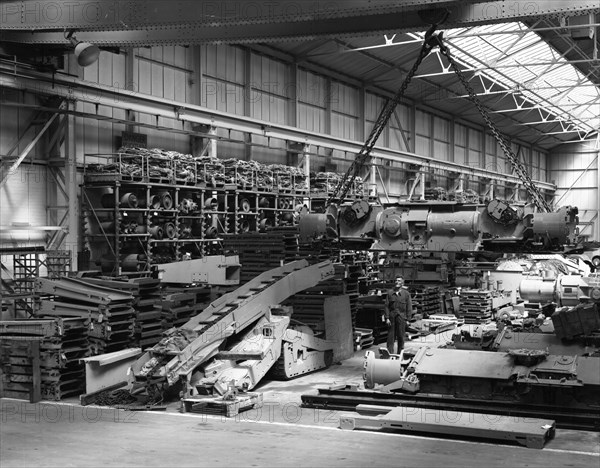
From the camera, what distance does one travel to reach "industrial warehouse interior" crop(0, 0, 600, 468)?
937 cm

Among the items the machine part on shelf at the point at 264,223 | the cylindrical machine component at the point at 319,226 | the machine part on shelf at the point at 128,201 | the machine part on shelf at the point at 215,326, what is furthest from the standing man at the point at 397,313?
the machine part on shelf at the point at 264,223

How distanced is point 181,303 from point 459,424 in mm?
7144

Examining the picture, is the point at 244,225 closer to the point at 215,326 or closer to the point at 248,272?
the point at 248,272

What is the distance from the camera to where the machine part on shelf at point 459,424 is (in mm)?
8656

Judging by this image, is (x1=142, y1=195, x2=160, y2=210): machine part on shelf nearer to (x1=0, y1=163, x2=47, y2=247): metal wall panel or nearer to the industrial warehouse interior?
the industrial warehouse interior

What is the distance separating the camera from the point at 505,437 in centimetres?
868

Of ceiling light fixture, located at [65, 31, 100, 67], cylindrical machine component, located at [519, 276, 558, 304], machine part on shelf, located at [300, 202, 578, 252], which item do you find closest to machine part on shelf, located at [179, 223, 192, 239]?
ceiling light fixture, located at [65, 31, 100, 67]

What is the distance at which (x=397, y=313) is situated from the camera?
14.5 metres

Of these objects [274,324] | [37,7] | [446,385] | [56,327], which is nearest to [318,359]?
[274,324]

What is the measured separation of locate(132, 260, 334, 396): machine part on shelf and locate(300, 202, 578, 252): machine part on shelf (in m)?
1.76

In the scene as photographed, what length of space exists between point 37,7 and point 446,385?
8735 mm

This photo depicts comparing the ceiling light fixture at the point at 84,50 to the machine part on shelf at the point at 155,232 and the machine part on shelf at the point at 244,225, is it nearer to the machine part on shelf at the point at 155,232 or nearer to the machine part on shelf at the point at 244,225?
the machine part on shelf at the point at 155,232

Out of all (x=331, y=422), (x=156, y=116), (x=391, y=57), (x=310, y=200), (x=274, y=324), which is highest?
(x=391, y=57)

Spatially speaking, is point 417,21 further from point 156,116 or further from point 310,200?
point 310,200
